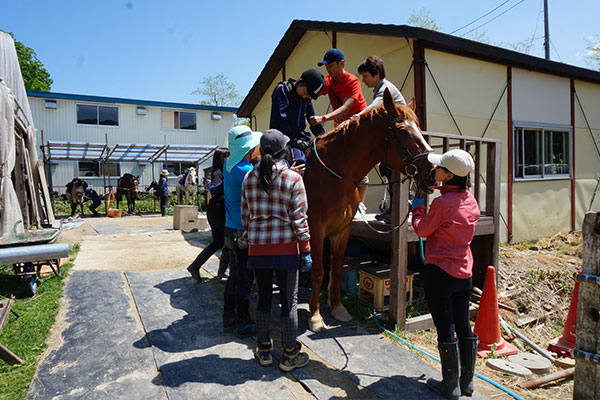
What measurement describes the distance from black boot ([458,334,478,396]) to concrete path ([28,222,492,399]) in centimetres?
26

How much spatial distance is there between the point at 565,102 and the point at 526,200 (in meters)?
3.14

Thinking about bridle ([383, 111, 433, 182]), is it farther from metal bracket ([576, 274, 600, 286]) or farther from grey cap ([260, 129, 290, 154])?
metal bracket ([576, 274, 600, 286])

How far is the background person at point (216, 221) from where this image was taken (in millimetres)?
4801

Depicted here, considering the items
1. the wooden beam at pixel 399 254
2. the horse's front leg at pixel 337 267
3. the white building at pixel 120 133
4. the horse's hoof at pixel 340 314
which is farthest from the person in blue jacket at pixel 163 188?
the wooden beam at pixel 399 254

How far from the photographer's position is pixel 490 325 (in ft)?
14.0

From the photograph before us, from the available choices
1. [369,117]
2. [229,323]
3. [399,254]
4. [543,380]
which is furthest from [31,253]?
[543,380]

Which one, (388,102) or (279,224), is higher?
(388,102)

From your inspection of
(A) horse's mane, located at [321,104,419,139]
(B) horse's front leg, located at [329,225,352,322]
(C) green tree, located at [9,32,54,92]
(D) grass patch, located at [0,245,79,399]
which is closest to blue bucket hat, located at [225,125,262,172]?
(A) horse's mane, located at [321,104,419,139]

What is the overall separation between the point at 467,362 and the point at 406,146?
1.91m

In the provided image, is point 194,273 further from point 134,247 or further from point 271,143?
point 134,247

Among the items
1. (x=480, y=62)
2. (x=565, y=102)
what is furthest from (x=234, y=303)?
(x=565, y=102)

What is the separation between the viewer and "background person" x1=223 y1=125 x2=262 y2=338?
366cm

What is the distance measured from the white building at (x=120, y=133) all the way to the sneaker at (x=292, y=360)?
15952 millimetres

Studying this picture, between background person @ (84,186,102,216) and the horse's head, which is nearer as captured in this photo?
the horse's head
